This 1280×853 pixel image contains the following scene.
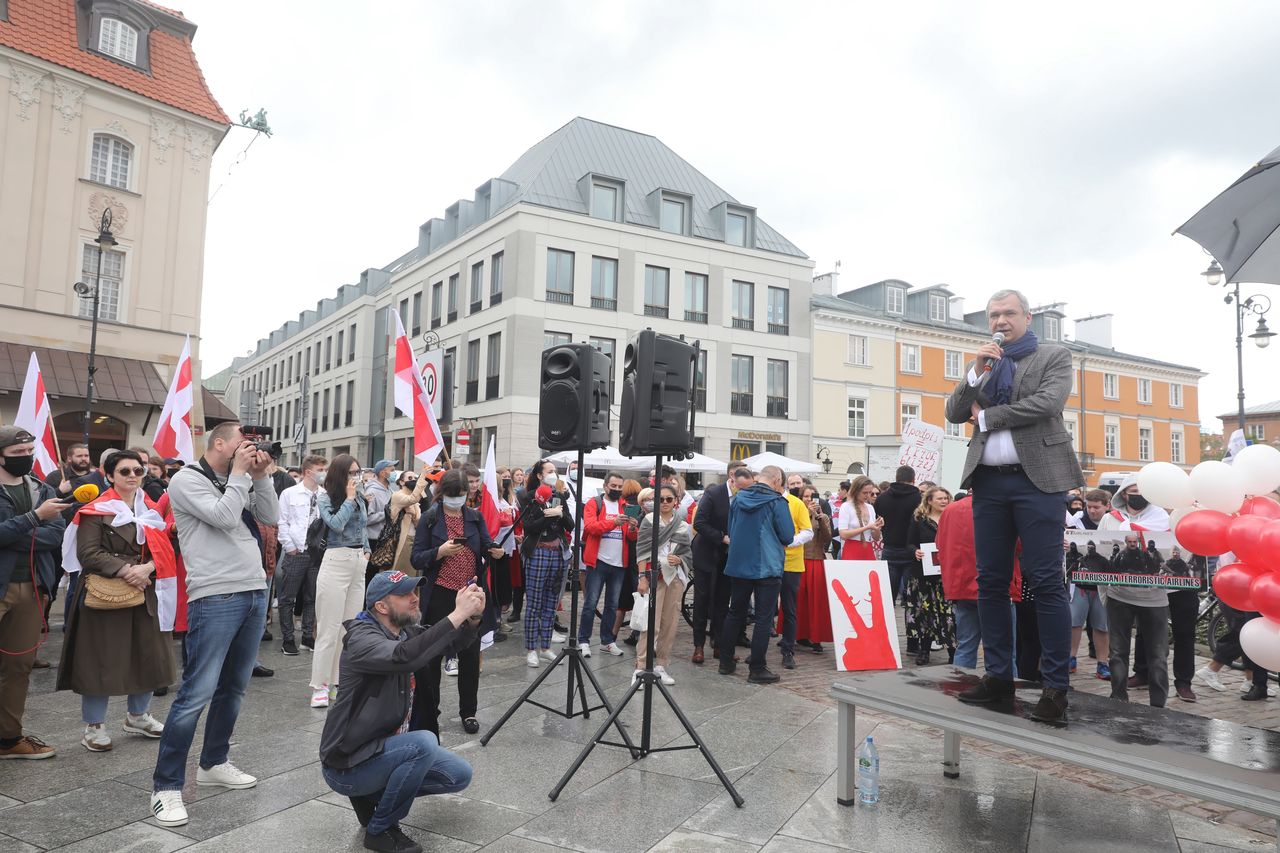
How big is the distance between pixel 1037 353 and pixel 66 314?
24.3 m

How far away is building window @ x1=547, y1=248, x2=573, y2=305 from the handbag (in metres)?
29.0

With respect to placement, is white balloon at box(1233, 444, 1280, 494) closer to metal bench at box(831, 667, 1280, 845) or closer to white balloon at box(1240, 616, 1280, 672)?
white balloon at box(1240, 616, 1280, 672)

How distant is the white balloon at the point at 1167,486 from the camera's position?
14.7 feet

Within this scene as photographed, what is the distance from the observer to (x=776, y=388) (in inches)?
1518

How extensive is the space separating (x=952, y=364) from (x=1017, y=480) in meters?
43.5

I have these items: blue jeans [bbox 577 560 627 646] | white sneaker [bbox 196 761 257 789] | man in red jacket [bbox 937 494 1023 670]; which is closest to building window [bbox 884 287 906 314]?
blue jeans [bbox 577 560 627 646]

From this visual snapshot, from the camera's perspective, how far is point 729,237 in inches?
1495

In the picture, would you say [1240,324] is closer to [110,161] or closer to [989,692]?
[989,692]

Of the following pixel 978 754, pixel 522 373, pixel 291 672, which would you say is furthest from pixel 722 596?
pixel 522 373

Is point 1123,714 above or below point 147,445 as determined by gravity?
below

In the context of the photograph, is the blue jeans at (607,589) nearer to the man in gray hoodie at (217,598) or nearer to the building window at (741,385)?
the man in gray hoodie at (217,598)

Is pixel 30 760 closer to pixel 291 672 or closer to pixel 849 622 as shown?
pixel 291 672

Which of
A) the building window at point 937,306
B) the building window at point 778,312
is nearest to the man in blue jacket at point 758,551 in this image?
the building window at point 778,312

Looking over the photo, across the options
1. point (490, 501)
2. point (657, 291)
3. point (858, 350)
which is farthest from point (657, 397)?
point (858, 350)
